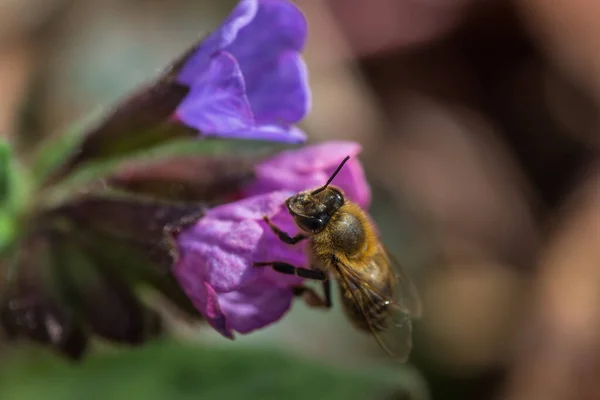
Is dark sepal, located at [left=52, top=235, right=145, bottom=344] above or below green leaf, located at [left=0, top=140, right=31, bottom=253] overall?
below

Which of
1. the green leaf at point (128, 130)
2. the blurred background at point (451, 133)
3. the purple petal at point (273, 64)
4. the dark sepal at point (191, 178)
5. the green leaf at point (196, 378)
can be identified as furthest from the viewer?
the blurred background at point (451, 133)

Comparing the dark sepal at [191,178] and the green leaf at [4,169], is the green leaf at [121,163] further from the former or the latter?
the green leaf at [4,169]

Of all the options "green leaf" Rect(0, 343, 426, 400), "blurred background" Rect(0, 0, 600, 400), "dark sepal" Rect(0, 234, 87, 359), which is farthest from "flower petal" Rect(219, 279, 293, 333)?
"blurred background" Rect(0, 0, 600, 400)

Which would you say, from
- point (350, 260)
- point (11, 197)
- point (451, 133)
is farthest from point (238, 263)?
point (451, 133)

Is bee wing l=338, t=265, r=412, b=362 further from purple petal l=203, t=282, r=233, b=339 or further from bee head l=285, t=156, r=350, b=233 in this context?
purple petal l=203, t=282, r=233, b=339

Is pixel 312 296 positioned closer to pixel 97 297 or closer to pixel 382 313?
pixel 382 313

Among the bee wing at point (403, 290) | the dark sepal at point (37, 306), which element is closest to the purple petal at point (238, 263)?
the bee wing at point (403, 290)

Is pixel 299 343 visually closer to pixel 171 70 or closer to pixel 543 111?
pixel 171 70
